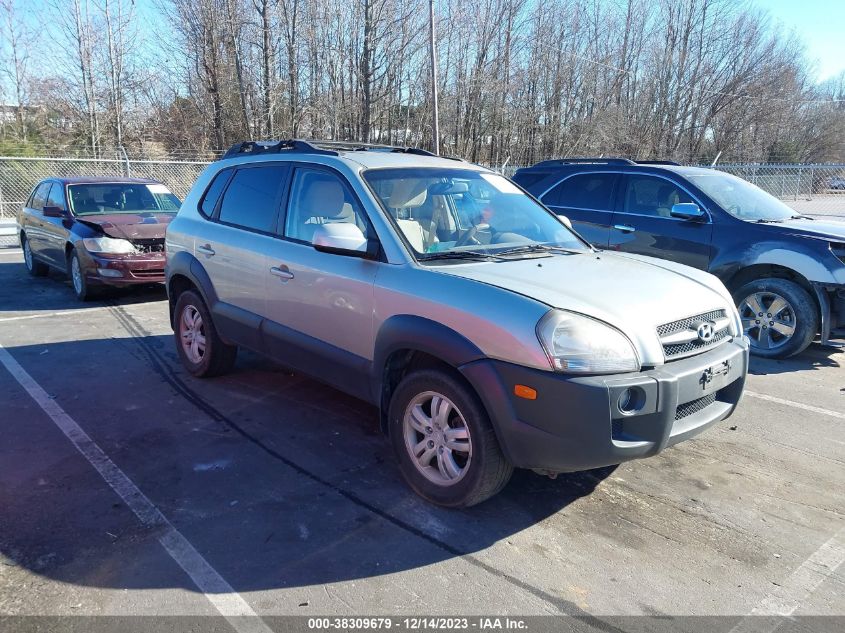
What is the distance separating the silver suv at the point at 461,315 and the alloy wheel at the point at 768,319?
311 cm

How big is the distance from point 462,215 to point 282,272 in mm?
1319

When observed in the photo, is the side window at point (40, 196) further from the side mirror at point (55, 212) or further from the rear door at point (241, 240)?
the rear door at point (241, 240)

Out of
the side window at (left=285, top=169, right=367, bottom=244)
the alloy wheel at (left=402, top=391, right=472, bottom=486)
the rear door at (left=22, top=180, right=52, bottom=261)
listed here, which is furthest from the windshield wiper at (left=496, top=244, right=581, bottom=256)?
the rear door at (left=22, top=180, right=52, bottom=261)

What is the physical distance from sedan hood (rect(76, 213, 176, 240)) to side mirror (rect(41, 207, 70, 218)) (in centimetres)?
36

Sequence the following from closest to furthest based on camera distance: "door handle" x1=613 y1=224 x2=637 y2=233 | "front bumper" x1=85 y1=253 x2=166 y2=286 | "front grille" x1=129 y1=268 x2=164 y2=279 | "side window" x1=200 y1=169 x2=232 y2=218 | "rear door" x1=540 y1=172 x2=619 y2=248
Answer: "side window" x1=200 y1=169 x2=232 y2=218 < "door handle" x1=613 y1=224 x2=637 y2=233 < "rear door" x1=540 y1=172 x2=619 y2=248 < "front bumper" x1=85 y1=253 x2=166 y2=286 < "front grille" x1=129 y1=268 x2=164 y2=279

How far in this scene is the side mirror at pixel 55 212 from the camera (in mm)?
9352

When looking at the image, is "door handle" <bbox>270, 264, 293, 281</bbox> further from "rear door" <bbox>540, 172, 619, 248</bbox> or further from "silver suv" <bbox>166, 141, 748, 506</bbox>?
"rear door" <bbox>540, 172, 619, 248</bbox>

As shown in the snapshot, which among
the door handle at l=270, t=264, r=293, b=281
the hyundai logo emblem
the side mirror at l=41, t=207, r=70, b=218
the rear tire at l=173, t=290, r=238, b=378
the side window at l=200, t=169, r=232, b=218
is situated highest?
the side window at l=200, t=169, r=232, b=218

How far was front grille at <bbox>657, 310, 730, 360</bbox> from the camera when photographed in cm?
312

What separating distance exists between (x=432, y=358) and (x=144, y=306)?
6.70m

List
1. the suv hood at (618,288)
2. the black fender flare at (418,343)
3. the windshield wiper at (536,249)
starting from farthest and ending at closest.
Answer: the windshield wiper at (536,249) < the black fender flare at (418,343) < the suv hood at (618,288)

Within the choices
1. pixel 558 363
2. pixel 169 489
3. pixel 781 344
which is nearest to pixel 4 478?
pixel 169 489

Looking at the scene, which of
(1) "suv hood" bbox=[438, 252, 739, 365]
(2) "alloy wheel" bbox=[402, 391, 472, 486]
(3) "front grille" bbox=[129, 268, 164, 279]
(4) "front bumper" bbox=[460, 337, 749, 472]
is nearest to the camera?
(4) "front bumper" bbox=[460, 337, 749, 472]

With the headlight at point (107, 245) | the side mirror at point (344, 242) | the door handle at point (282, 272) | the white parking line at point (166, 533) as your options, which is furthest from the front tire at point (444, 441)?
the headlight at point (107, 245)
